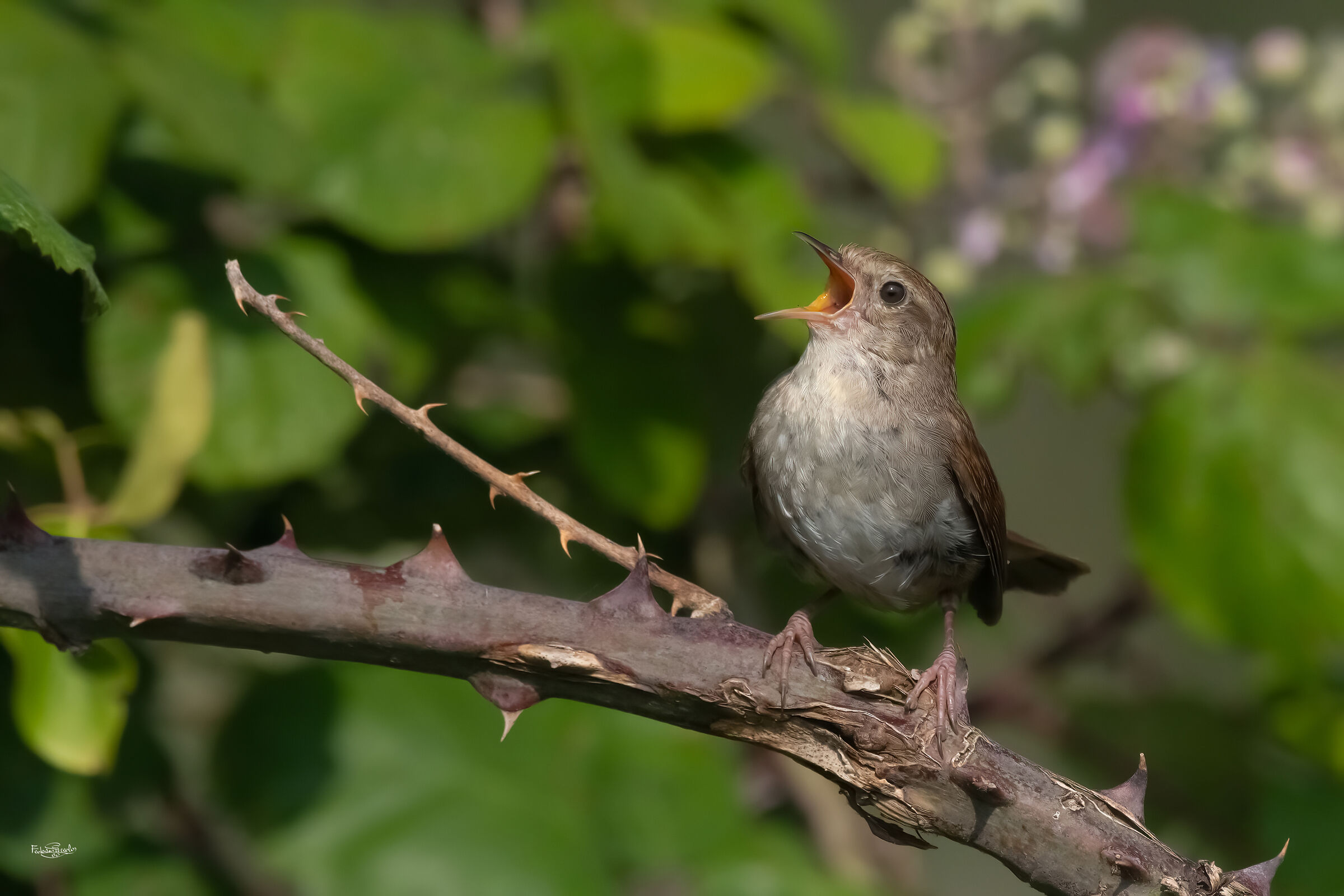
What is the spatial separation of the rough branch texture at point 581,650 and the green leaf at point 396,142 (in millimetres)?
1243

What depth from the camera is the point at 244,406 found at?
8.18 ft

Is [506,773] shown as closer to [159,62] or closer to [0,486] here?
[0,486]

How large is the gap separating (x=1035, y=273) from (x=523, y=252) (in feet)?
4.61

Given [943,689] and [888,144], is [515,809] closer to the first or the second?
[943,689]

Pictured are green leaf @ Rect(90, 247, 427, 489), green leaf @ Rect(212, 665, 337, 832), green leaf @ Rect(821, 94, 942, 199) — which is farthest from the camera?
green leaf @ Rect(821, 94, 942, 199)

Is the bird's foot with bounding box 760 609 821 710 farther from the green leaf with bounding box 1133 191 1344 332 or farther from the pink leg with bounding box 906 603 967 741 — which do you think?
the green leaf with bounding box 1133 191 1344 332

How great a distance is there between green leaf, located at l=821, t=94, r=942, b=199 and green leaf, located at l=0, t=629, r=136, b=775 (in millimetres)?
2068

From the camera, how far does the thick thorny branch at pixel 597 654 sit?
52.0 inches

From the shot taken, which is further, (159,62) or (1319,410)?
(1319,410)

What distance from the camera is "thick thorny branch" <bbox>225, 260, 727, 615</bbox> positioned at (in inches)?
55.2

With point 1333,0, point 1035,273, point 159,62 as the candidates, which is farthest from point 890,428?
point 1333,0

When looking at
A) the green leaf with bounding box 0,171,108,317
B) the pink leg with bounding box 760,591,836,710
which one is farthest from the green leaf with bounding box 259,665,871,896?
the green leaf with bounding box 0,171,108,317

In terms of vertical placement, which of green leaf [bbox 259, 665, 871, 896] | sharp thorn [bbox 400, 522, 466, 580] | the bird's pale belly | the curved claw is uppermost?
sharp thorn [bbox 400, 522, 466, 580]

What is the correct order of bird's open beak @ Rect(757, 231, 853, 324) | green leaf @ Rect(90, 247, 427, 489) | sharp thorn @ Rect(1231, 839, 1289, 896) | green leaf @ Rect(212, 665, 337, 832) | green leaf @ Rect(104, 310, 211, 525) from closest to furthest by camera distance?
sharp thorn @ Rect(1231, 839, 1289, 896) < green leaf @ Rect(104, 310, 211, 525) < green leaf @ Rect(90, 247, 427, 489) < bird's open beak @ Rect(757, 231, 853, 324) < green leaf @ Rect(212, 665, 337, 832)
